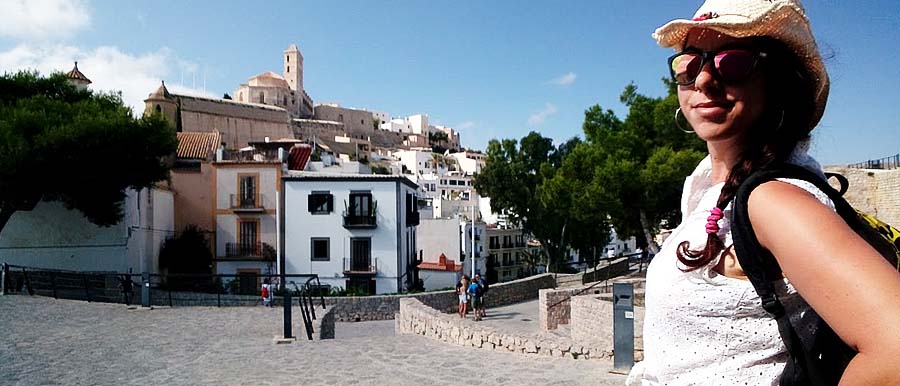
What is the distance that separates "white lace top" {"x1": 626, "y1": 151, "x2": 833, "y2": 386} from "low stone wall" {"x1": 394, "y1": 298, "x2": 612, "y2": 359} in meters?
6.92

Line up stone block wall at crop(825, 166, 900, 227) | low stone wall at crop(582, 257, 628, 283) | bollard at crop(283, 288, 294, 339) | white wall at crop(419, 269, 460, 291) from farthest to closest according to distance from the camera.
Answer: white wall at crop(419, 269, 460, 291) → low stone wall at crop(582, 257, 628, 283) → stone block wall at crop(825, 166, 900, 227) → bollard at crop(283, 288, 294, 339)

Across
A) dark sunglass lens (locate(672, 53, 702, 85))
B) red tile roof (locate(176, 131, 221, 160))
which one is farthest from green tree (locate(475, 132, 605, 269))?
dark sunglass lens (locate(672, 53, 702, 85))

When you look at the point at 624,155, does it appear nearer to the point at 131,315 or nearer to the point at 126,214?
A: the point at 131,315

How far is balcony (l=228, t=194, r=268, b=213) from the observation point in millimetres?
27703

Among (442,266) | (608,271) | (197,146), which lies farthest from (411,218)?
(197,146)

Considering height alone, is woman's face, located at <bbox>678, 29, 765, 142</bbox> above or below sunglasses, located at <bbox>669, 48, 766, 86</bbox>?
below

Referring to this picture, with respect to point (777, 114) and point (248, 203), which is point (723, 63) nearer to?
point (777, 114)

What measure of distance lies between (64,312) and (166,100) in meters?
39.5

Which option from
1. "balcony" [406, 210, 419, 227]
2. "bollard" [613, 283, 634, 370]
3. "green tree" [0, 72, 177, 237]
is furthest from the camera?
"balcony" [406, 210, 419, 227]

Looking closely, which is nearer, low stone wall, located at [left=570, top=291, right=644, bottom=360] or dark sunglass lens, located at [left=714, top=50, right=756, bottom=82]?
dark sunglass lens, located at [left=714, top=50, right=756, bottom=82]

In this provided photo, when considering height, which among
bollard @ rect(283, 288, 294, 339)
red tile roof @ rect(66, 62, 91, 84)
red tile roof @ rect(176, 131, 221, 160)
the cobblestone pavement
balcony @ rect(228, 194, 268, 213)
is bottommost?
the cobblestone pavement

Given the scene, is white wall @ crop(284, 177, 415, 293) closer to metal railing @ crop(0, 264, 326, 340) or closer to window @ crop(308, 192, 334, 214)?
window @ crop(308, 192, 334, 214)

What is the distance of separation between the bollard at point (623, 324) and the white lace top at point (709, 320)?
554cm

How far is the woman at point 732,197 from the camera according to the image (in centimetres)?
103
